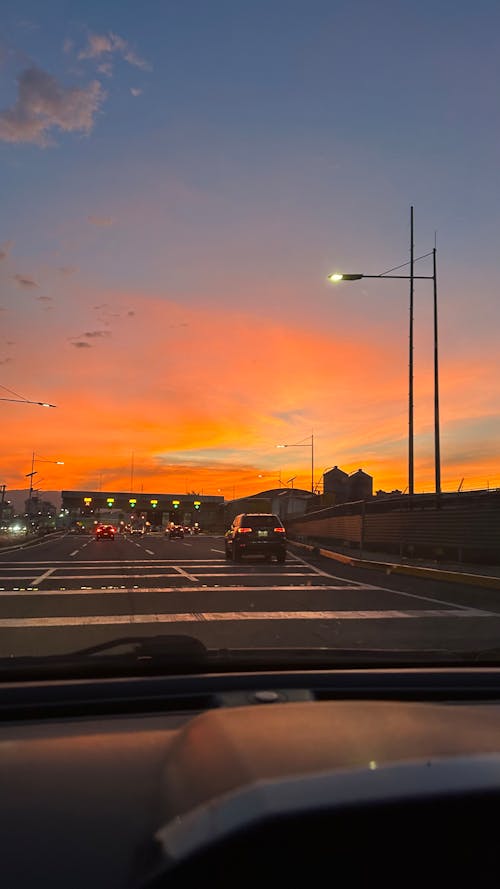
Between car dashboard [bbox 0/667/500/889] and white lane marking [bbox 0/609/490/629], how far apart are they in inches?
288

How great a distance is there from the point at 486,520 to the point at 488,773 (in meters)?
18.6

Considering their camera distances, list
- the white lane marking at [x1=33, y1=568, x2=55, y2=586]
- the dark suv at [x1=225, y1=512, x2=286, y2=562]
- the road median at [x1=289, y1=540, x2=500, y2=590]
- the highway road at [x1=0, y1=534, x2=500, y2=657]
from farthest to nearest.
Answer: the dark suv at [x1=225, y1=512, x2=286, y2=562] → the white lane marking at [x1=33, y1=568, x2=55, y2=586] → the road median at [x1=289, y1=540, x2=500, y2=590] → the highway road at [x1=0, y1=534, x2=500, y2=657]

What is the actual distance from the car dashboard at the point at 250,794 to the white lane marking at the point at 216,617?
731cm

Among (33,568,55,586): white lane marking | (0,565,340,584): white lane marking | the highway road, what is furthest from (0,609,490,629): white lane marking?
(33,568,55,586): white lane marking

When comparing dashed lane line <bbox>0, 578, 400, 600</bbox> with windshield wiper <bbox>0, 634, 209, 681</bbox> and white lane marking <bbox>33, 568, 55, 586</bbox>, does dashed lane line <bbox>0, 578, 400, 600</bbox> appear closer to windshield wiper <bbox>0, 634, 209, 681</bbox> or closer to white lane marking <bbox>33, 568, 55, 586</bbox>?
white lane marking <bbox>33, 568, 55, 586</bbox>

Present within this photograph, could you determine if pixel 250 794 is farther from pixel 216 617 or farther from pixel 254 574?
pixel 254 574

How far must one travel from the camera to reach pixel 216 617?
10844mm

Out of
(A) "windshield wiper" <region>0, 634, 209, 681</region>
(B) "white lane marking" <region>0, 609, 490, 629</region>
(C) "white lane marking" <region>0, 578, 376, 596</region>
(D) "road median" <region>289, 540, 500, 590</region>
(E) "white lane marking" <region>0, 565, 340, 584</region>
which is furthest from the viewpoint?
(E) "white lane marking" <region>0, 565, 340, 584</region>

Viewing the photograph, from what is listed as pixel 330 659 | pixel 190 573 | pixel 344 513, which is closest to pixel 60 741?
pixel 330 659

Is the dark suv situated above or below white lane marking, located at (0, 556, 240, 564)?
above

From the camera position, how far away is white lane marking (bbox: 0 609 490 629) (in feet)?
33.7

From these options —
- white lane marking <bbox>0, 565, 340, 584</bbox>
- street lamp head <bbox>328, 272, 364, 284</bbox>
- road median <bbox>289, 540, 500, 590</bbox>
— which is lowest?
white lane marking <bbox>0, 565, 340, 584</bbox>

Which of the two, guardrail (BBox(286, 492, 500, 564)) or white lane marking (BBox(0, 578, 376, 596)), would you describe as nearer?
white lane marking (BBox(0, 578, 376, 596))

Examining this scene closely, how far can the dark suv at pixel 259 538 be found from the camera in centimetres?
2531
